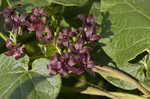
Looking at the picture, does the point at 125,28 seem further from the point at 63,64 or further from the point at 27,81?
the point at 27,81

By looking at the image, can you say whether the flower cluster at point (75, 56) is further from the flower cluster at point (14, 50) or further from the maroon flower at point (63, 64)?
the flower cluster at point (14, 50)

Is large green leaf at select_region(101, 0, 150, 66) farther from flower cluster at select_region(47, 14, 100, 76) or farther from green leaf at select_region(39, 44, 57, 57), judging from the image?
green leaf at select_region(39, 44, 57, 57)

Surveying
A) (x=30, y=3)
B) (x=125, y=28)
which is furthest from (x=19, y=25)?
(x=125, y=28)

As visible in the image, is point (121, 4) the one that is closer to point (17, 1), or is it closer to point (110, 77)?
point (110, 77)

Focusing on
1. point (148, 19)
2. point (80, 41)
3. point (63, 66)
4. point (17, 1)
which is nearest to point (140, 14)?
point (148, 19)

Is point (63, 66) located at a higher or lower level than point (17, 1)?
lower

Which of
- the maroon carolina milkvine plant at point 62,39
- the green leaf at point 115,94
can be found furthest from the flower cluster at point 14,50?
the green leaf at point 115,94
